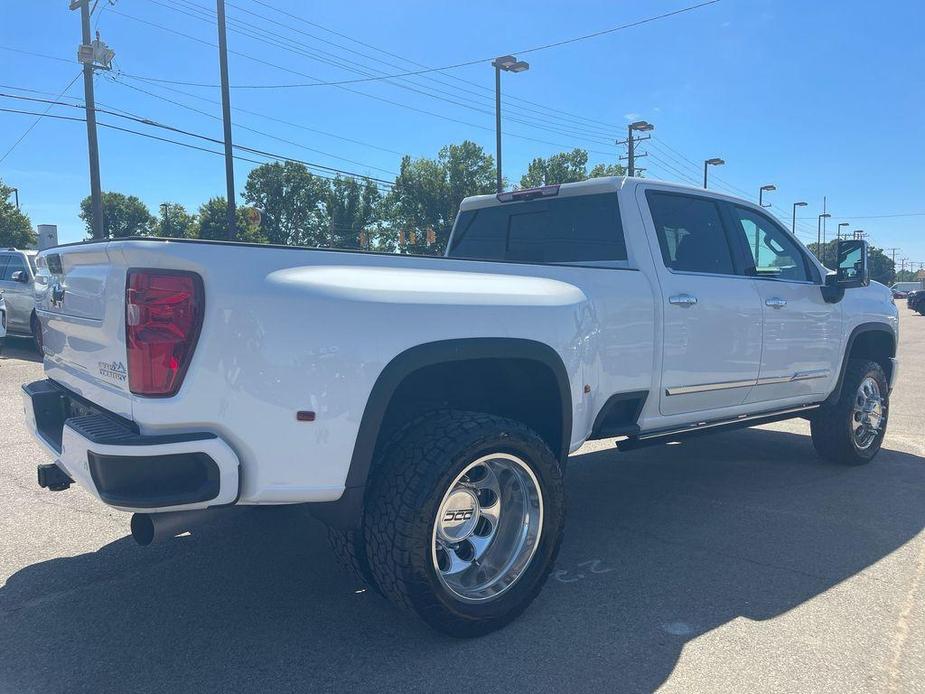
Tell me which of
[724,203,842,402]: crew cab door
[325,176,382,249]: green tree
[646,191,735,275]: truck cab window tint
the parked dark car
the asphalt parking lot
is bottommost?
the parked dark car

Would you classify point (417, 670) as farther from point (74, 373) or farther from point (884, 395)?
point (884, 395)

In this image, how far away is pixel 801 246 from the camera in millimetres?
5234

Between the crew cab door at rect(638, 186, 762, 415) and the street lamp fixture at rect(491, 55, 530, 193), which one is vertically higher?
the street lamp fixture at rect(491, 55, 530, 193)

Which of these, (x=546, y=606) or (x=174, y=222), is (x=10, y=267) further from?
(x=174, y=222)

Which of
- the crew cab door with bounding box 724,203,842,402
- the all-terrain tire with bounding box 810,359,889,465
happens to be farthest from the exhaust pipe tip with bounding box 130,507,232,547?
the all-terrain tire with bounding box 810,359,889,465

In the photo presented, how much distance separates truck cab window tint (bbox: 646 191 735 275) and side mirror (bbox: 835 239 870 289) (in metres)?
1.10

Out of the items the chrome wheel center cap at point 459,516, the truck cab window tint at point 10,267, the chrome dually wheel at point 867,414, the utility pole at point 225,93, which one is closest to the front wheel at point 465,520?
the chrome wheel center cap at point 459,516

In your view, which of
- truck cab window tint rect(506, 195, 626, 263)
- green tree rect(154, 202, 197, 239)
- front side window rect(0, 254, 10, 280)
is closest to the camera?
truck cab window tint rect(506, 195, 626, 263)

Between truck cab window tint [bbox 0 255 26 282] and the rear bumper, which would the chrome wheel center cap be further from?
truck cab window tint [bbox 0 255 26 282]

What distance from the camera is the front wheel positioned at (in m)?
2.74

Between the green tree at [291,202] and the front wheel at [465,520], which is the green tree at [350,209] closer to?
the green tree at [291,202]

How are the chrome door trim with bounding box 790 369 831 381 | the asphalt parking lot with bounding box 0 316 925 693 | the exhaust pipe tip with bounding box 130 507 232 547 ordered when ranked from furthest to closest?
→ the chrome door trim with bounding box 790 369 831 381 < the asphalt parking lot with bounding box 0 316 925 693 < the exhaust pipe tip with bounding box 130 507 232 547

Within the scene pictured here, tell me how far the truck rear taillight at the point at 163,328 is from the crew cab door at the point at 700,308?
2456mm

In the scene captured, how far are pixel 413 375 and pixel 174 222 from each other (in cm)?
6794
